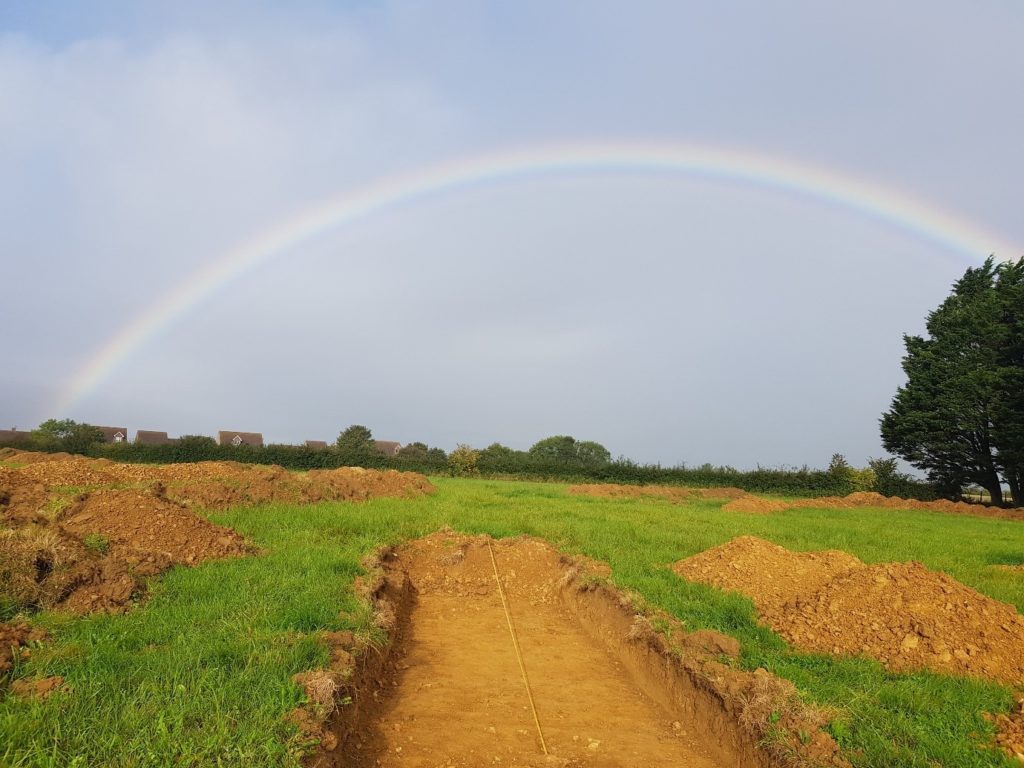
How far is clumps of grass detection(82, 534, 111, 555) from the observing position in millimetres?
6652

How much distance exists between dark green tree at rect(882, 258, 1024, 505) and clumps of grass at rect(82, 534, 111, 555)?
120ft

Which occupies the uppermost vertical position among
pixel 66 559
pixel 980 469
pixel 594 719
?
pixel 980 469

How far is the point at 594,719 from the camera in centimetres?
516

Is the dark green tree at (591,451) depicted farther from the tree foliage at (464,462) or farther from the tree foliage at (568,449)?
the tree foliage at (464,462)

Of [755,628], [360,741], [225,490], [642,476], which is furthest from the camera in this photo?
[642,476]

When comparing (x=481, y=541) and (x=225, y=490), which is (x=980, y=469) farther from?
(x=225, y=490)

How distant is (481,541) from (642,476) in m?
29.8

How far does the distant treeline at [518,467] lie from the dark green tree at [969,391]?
2296 millimetres

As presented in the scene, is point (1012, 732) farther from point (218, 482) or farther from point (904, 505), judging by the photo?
point (904, 505)

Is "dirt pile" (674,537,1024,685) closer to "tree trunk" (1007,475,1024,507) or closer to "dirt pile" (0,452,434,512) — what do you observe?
"dirt pile" (0,452,434,512)

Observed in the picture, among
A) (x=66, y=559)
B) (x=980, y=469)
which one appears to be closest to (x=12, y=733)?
(x=66, y=559)

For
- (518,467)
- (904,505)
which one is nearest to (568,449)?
(518,467)

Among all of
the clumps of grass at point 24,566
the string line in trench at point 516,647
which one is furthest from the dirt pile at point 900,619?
the clumps of grass at point 24,566

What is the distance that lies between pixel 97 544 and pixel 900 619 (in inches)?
336
